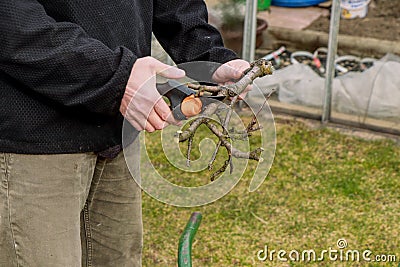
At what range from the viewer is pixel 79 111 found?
162 centimetres

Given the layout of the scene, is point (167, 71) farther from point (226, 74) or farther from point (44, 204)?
point (44, 204)

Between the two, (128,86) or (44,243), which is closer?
(128,86)

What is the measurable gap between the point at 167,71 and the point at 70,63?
0.19 m

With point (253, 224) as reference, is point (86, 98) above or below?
above

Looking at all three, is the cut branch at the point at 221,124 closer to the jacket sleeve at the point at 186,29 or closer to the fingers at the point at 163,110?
the fingers at the point at 163,110

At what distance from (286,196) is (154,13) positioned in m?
1.58

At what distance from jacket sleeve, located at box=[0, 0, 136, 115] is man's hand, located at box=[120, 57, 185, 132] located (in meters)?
0.02

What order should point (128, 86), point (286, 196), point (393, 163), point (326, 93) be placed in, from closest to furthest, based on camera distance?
point (128, 86)
point (286, 196)
point (393, 163)
point (326, 93)

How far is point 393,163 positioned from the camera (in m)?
3.56

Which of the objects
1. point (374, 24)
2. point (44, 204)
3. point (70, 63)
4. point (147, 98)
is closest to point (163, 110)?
point (147, 98)

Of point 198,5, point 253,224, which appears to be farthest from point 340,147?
point 198,5

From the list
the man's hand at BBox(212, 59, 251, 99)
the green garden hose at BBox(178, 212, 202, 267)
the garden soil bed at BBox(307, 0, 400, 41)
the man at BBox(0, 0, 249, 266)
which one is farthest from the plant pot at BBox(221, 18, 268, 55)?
the man's hand at BBox(212, 59, 251, 99)

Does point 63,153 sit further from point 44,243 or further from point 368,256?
point 368,256

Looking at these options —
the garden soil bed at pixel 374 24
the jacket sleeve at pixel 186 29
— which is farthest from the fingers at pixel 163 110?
the garden soil bed at pixel 374 24
